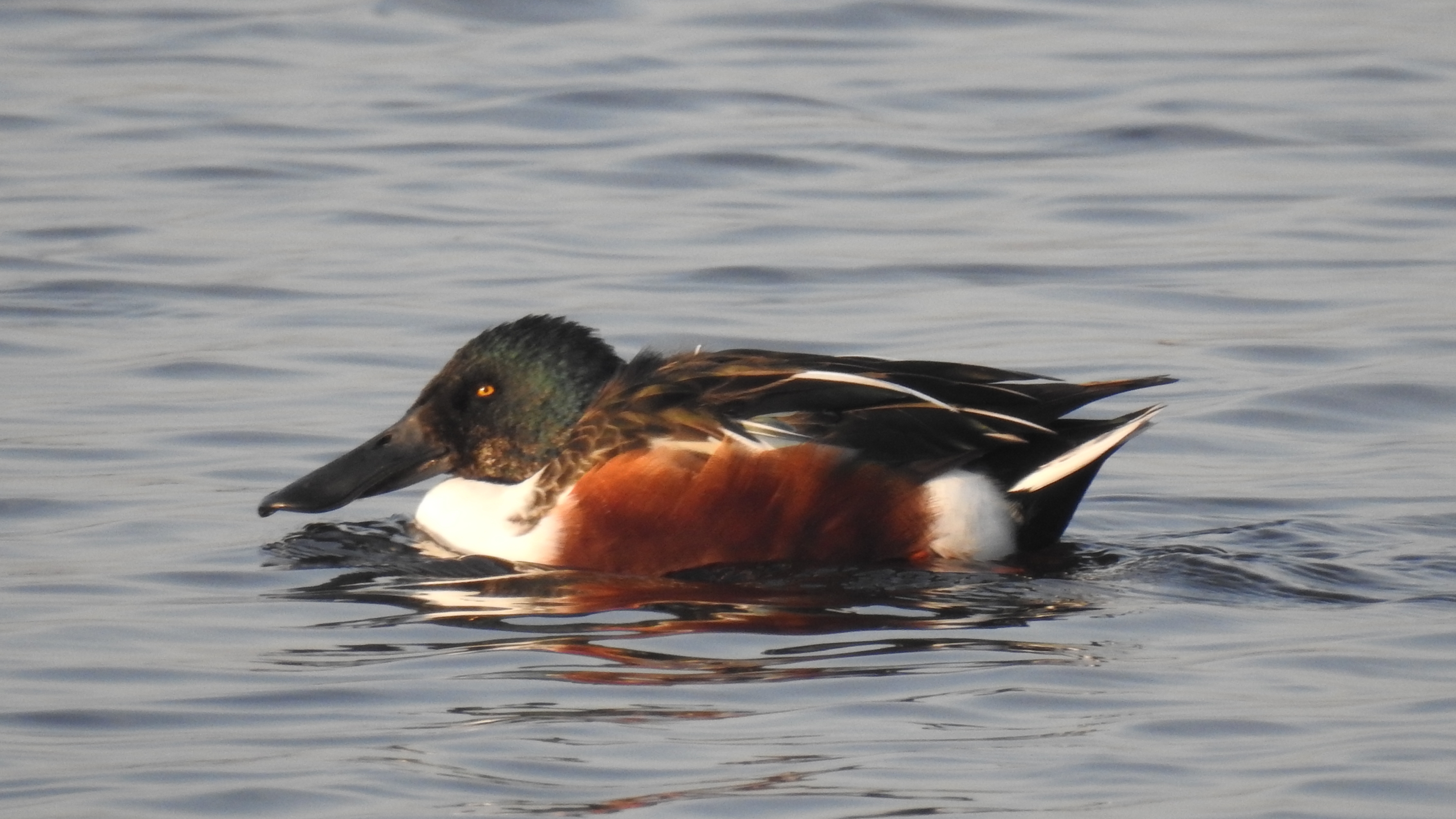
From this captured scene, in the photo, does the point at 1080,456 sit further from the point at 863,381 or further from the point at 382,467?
the point at 382,467

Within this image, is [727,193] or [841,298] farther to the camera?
[727,193]

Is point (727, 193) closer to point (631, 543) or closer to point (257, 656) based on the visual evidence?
point (631, 543)

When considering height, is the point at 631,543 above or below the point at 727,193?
below

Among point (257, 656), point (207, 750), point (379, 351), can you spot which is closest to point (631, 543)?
point (257, 656)

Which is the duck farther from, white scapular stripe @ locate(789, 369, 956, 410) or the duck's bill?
the duck's bill

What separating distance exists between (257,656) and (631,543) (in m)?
1.13

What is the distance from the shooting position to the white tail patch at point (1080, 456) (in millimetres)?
6137

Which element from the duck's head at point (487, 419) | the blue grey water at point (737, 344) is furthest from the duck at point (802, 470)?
the blue grey water at point (737, 344)

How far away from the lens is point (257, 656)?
5.30 m

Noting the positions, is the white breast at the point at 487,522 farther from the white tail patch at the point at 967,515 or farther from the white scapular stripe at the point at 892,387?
the white tail patch at the point at 967,515

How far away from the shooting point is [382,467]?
6699mm

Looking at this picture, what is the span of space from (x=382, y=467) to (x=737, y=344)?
7.48ft

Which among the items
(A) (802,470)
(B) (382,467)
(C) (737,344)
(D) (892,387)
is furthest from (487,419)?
(C) (737,344)

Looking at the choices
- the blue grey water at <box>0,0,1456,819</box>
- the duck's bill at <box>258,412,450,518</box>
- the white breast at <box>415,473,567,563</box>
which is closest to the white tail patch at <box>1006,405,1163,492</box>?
the blue grey water at <box>0,0,1456,819</box>
